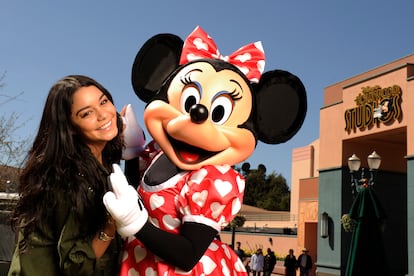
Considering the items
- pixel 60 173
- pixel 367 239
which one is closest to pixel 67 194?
pixel 60 173

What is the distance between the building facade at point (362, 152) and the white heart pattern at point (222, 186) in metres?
15.6

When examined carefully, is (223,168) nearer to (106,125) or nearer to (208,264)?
(208,264)

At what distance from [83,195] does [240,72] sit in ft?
3.83

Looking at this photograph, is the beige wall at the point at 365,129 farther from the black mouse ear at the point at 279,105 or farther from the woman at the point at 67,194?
the woman at the point at 67,194

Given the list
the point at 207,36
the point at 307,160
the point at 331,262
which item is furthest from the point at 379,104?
the point at 307,160

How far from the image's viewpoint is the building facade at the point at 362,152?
1806cm

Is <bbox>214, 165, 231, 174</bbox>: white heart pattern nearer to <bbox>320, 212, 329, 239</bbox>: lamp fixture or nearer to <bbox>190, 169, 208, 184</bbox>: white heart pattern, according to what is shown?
<bbox>190, 169, 208, 184</bbox>: white heart pattern

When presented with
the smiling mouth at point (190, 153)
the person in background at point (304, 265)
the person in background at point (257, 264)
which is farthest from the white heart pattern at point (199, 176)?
the person in background at point (257, 264)

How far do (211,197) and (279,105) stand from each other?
3.34 ft

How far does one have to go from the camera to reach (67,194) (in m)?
2.51

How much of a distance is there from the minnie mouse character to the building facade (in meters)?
14.9

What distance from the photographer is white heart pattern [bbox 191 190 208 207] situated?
8.75 ft

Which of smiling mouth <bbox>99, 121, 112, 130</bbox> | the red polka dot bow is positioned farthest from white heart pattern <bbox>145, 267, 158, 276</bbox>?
the red polka dot bow

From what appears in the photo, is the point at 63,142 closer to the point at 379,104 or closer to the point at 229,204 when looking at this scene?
the point at 229,204
